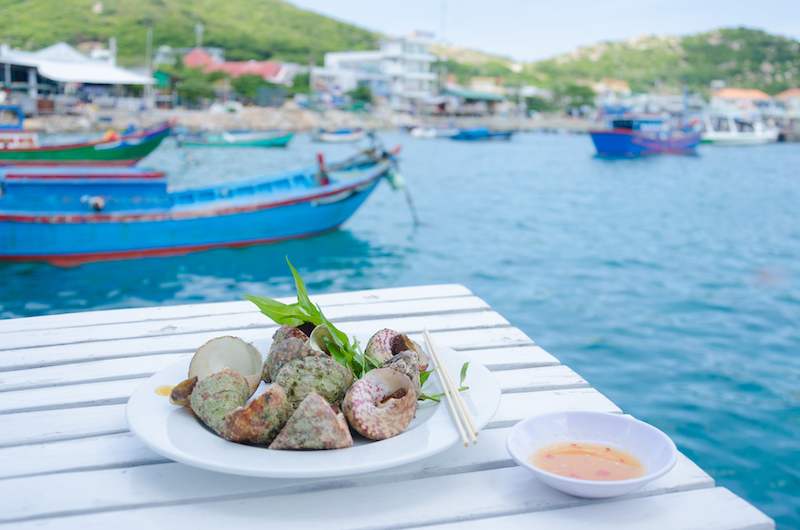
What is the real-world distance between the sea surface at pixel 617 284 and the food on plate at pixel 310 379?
10.7ft

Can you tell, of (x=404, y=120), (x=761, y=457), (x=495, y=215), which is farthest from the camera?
(x=404, y=120)

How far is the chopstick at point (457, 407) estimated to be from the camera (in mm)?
1088

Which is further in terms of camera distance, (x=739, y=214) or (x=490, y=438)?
(x=739, y=214)

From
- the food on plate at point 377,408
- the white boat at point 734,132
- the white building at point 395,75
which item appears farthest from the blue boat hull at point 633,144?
the white building at point 395,75

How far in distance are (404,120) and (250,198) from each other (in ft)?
182

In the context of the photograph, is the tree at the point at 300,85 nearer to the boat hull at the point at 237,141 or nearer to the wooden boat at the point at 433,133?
the wooden boat at the point at 433,133

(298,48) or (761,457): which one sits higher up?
(298,48)

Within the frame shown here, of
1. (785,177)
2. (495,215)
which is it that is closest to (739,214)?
(495,215)

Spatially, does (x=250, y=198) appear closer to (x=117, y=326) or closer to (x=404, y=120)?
(x=117, y=326)

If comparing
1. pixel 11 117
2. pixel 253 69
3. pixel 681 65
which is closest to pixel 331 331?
pixel 11 117

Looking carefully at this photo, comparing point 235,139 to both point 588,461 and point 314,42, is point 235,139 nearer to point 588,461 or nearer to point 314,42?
point 588,461

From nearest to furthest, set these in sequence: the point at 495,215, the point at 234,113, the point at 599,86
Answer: the point at 495,215, the point at 234,113, the point at 599,86

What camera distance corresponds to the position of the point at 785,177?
25.4 metres

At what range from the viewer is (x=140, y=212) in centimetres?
783
